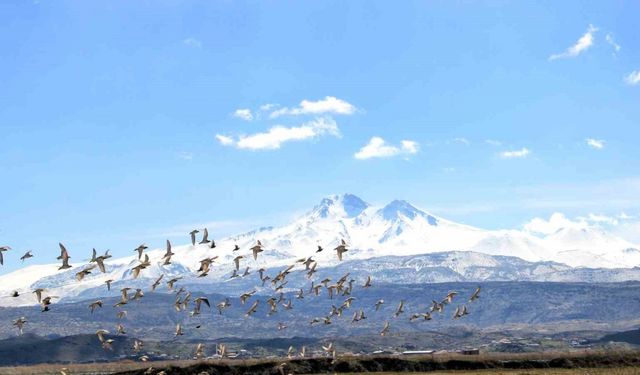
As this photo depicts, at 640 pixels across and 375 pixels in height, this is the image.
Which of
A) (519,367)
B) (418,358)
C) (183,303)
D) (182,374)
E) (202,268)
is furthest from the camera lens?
(418,358)

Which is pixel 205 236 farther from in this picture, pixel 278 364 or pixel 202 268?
pixel 278 364

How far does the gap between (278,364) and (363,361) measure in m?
12.9

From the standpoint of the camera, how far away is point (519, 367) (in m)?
120

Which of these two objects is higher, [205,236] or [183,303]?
[205,236]

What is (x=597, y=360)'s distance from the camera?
387ft

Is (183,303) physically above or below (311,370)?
above

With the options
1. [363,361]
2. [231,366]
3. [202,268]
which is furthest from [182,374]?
[202,268]

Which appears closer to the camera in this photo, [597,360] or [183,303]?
[183,303]

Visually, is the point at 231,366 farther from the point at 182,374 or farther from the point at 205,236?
the point at 205,236

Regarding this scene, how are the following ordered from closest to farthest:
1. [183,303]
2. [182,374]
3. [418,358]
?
[183,303] < [182,374] < [418,358]

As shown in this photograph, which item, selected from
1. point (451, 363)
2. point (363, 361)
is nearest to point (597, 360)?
point (451, 363)

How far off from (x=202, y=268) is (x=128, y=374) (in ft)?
155

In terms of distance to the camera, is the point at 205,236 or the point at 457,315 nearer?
the point at 205,236

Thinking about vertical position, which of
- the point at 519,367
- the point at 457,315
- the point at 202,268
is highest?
the point at 202,268
